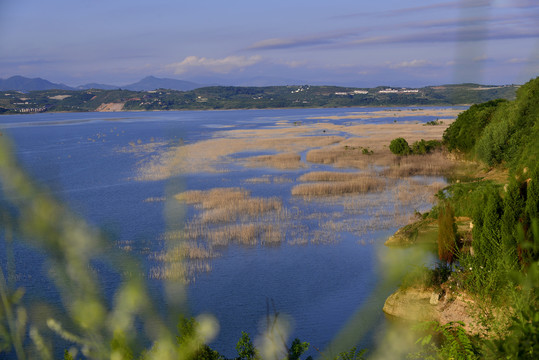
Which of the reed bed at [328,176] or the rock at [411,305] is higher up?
the reed bed at [328,176]

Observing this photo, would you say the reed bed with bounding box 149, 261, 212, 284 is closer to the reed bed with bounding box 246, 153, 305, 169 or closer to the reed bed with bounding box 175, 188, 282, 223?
the reed bed with bounding box 175, 188, 282, 223

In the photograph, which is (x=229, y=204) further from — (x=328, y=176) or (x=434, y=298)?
(x=434, y=298)

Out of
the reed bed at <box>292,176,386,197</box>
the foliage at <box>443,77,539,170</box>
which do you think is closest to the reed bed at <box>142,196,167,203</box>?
Answer: the reed bed at <box>292,176,386,197</box>

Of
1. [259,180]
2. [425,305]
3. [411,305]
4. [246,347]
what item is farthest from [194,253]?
[246,347]

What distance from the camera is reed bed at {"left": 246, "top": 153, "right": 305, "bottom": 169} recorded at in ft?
156

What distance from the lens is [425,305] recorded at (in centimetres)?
1753

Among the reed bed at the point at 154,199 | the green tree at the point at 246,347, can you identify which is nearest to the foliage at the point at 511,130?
the reed bed at the point at 154,199

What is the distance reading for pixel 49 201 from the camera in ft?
4.83

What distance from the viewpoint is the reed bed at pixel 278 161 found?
Result: 47.7 m

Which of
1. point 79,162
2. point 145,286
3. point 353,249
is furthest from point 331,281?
point 79,162

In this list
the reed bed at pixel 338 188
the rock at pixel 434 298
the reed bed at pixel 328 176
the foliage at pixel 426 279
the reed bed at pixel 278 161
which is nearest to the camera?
the rock at pixel 434 298

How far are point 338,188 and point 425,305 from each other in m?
19.7

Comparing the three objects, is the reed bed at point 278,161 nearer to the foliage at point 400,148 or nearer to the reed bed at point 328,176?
the reed bed at point 328,176

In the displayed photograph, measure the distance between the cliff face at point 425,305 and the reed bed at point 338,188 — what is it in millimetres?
17301
